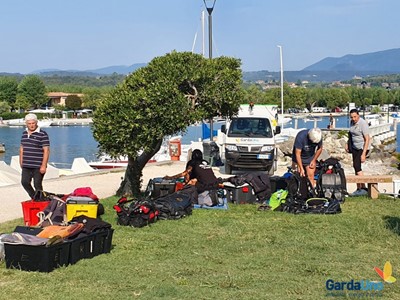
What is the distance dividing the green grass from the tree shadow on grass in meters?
0.02

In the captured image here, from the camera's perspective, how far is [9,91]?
137 metres

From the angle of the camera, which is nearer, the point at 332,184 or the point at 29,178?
the point at 29,178

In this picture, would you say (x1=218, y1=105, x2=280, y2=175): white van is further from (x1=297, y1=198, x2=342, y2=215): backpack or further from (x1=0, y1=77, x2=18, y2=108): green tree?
(x1=0, y1=77, x2=18, y2=108): green tree

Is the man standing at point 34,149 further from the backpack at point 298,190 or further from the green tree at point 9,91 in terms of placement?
the green tree at point 9,91

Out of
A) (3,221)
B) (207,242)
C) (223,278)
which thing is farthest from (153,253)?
(3,221)

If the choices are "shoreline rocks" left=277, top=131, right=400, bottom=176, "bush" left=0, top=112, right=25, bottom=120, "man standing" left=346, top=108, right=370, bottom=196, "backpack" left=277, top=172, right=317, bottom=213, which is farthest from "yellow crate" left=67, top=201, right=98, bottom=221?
"bush" left=0, top=112, right=25, bottom=120

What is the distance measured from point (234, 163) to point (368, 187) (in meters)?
5.96

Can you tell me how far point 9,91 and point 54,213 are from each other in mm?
134022

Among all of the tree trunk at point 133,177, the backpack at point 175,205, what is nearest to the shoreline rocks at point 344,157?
the tree trunk at point 133,177

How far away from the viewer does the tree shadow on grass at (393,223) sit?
9.55 metres

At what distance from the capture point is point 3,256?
765 centimetres

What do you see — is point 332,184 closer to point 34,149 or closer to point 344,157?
point 34,149

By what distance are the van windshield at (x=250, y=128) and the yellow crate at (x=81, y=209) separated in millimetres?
9188

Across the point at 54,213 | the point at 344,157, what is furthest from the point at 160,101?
the point at 344,157
